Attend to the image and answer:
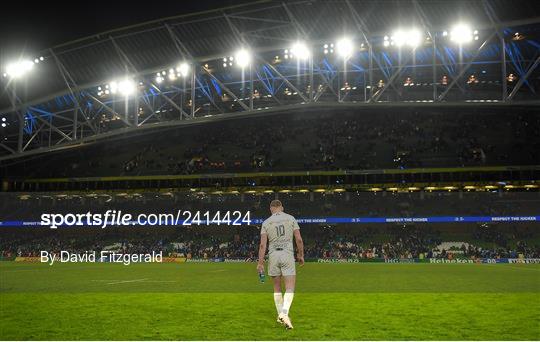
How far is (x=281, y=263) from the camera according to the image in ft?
27.9

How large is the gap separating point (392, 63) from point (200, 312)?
1335 inches

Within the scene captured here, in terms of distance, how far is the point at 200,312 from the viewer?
1018 cm

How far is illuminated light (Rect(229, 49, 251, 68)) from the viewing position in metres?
34.6

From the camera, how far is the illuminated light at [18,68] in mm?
35469

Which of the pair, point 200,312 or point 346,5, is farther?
point 346,5

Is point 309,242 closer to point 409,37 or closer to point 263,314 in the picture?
point 409,37

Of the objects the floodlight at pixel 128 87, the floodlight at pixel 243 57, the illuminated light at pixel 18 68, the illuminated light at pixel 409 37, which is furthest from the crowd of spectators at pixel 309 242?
the illuminated light at pixel 18 68

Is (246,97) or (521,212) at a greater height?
(246,97)

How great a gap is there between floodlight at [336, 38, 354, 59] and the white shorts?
26.6 metres

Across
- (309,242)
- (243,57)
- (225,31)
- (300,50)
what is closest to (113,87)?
(225,31)

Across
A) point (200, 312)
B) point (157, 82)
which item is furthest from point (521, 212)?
point (200, 312)

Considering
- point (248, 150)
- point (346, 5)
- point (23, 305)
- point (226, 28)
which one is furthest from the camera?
point (248, 150)

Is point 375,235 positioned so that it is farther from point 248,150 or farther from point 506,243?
point 248,150

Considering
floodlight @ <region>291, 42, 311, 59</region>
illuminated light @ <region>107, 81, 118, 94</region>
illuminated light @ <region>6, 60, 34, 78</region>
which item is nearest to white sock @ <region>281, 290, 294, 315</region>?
floodlight @ <region>291, 42, 311, 59</region>
